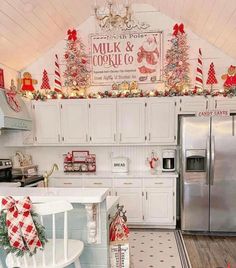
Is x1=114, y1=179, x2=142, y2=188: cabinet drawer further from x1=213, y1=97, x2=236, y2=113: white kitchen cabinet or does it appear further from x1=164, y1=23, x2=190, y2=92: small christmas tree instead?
x1=213, y1=97, x2=236, y2=113: white kitchen cabinet

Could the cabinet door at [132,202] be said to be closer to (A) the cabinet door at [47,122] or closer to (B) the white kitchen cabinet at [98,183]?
(B) the white kitchen cabinet at [98,183]

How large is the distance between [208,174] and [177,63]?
184 cm

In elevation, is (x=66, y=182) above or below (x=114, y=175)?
below

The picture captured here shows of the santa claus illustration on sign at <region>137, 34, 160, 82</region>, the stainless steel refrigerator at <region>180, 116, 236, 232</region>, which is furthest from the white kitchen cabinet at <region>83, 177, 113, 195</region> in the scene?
the santa claus illustration on sign at <region>137, 34, 160, 82</region>

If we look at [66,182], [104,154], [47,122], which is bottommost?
[66,182]

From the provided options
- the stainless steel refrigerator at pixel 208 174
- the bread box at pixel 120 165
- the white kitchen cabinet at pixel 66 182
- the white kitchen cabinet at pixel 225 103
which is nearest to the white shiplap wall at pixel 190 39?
the white kitchen cabinet at pixel 225 103

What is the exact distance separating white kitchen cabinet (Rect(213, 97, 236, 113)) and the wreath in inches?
130

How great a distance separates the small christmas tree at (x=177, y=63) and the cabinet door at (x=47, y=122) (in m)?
1.96

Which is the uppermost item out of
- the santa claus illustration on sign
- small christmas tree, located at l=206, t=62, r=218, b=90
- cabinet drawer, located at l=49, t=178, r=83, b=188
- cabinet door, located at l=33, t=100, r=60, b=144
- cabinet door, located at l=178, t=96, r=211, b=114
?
the santa claus illustration on sign

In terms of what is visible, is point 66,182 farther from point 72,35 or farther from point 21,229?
point 21,229

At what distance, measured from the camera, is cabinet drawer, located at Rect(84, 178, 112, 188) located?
4070mm

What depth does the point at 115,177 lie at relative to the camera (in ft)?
13.3

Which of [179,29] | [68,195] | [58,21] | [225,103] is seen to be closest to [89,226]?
[68,195]

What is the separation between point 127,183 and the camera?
4031 millimetres
